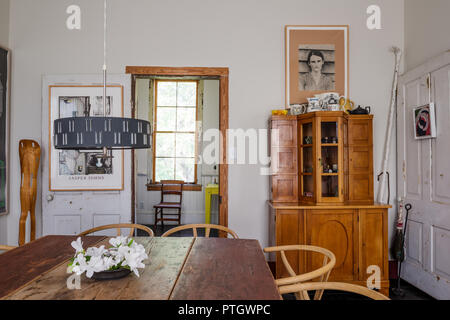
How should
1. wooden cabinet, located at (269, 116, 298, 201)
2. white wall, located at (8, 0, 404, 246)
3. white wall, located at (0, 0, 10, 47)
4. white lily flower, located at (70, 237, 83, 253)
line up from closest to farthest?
white lily flower, located at (70, 237, 83, 253) → wooden cabinet, located at (269, 116, 298, 201) → white wall, located at (0, 0, 10, 47) → white wall, located at (8, 0, 404, 246)

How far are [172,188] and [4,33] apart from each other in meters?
4.06

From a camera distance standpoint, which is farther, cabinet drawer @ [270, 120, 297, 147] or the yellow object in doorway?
the yellow object in doorway

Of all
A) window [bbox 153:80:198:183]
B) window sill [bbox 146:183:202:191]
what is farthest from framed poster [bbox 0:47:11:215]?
window [bbox 153:80:198:183]

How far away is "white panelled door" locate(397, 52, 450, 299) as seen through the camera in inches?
116

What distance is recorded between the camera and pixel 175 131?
6957 millimetres

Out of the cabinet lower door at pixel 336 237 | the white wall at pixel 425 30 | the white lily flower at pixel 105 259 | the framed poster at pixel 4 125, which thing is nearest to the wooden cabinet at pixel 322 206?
the cabinet lower door at pixel 336 237

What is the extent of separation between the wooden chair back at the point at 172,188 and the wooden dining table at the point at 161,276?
433 centimetres

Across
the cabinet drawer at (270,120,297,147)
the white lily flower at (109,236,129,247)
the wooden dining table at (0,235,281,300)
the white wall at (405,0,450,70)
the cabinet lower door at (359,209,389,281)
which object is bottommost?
the cabinet lower door at (359,209,389,281)

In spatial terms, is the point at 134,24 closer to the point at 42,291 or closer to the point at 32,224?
the point at 32,224

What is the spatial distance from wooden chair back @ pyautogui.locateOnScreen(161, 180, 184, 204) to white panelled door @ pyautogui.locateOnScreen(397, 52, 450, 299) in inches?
171

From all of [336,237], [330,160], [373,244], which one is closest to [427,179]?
[373,244]

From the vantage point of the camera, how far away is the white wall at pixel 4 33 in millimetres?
3562

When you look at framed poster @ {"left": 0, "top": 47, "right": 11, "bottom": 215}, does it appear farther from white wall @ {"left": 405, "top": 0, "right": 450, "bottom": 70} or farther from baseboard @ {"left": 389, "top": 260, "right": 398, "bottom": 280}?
white wall @ {"left": 405, "top": 0, "right": 450, "bottom": 70}
